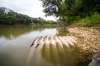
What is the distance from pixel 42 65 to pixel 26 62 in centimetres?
79

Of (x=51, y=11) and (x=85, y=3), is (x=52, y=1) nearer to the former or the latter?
(x=51, y=11)

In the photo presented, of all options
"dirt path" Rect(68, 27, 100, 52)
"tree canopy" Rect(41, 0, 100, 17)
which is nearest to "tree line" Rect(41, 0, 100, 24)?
"tree canopy" Rect(41, 0, 100, 17)

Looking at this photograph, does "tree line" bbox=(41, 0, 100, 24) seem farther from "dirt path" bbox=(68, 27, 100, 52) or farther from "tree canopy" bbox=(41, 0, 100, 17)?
"dirt path" bbox=(68, 27, 100, 52)

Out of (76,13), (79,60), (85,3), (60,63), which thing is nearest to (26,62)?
(60,63)

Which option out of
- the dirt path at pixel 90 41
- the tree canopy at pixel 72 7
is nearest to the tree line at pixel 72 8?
the tree canopy at pixel 72 7

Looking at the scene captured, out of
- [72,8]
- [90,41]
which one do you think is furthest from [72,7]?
[90,41]

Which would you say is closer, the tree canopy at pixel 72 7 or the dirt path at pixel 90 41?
the dirt path at pixel 90 41

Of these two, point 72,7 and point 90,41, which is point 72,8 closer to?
point 72,7

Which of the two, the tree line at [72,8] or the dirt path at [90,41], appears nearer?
the dirt path at [90,41]

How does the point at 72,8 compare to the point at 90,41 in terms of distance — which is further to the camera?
Answer: the point at 72,8

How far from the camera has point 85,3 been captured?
1143 inches

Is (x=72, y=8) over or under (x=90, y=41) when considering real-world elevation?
over

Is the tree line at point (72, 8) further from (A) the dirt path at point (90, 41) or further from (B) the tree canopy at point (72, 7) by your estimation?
(A) the dirt path at point (90, 41)

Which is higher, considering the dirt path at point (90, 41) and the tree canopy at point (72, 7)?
the tree canopy at point (72, 7)
